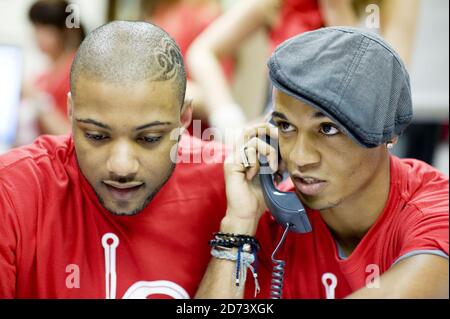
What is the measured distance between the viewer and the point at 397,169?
1.31 metres

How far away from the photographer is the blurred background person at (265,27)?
62.7 inches

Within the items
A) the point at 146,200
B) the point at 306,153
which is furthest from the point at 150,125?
the point at 306,153

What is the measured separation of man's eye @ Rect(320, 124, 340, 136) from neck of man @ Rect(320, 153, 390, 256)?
0.14 meters

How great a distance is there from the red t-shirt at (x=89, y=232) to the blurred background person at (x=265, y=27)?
1.08 ft

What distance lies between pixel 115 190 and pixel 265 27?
2.17 ft

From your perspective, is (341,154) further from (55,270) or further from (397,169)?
(55,270)

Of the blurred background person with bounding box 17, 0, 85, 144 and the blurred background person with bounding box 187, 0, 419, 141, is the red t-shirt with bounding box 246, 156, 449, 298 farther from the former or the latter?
the blurred background person with bounding box 17, 0, 85, 144

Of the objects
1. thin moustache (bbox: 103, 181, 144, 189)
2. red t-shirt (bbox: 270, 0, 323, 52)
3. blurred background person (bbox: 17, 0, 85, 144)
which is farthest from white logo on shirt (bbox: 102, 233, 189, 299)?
blurred background person (bbox: 17, 0, 85, 144)

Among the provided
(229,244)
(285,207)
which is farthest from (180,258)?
(285,207)

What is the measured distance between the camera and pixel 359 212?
51.4 inches

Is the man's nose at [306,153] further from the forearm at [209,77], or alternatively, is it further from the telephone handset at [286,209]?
the forearm at [209,77]

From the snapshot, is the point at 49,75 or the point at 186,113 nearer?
the point at 186,113

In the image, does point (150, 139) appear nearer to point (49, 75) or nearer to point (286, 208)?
point (286, 208)
